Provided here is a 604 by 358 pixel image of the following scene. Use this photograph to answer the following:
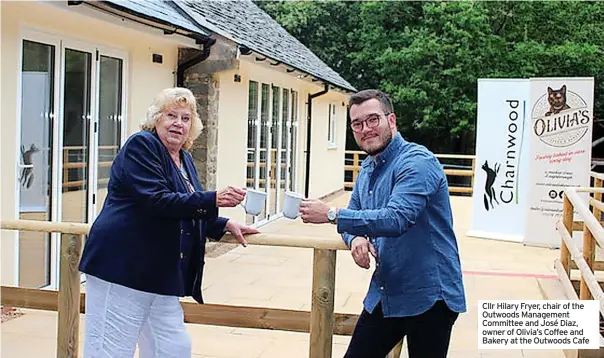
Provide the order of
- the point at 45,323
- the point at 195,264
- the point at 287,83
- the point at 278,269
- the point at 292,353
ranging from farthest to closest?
the point at 287,83 → the point at 278,269 → the point at 45,323 → the point at 292,353 → the point at 195,264

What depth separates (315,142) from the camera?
14531mm

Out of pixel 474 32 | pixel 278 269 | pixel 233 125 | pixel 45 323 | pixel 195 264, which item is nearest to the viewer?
pixel 195 264

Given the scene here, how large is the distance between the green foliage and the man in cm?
2016

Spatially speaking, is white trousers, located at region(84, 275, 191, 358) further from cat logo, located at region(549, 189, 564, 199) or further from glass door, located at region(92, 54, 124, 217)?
cat logo, located at region(549, 189, 564, 199)

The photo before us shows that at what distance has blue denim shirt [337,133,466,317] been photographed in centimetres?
237

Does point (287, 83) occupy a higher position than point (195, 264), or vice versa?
point (287, 83)

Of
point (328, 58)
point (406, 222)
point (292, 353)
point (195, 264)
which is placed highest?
point (328, 58)

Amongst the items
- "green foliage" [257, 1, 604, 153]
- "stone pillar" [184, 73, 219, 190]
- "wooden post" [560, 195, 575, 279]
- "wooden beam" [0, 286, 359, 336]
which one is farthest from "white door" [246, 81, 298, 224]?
"green foliage" [257, 1, 604, 153]

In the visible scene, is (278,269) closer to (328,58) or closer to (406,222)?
(406,222)

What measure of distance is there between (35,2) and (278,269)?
13.0ft

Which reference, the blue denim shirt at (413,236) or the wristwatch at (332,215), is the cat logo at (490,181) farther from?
the wristwatch at (332,215)

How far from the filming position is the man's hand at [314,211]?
8.11ft

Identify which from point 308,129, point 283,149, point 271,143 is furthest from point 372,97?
point 308,129

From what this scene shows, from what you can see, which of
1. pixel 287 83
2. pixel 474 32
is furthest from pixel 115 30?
pixel 474 32
